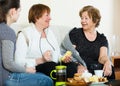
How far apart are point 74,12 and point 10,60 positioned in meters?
1.70

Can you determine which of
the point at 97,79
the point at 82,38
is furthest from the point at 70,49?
the point at 97,79

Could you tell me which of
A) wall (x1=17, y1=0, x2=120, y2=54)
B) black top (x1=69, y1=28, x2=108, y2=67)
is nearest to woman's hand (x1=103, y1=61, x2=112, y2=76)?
black top (x1=69, y1=28, x2=108, y2=67)

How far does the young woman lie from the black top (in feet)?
2.30

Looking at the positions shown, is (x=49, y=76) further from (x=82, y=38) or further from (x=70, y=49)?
→ (x=82, y=38)

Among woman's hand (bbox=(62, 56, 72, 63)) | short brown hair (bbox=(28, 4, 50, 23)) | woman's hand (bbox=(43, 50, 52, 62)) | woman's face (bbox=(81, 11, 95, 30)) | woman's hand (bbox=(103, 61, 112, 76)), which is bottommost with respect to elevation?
woman's hand (bbox=(103, 61, 112, 76))

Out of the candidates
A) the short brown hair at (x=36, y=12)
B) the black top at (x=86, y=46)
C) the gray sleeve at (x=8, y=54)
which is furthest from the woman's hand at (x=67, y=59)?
the gray sleeve at (x=8, y=54)

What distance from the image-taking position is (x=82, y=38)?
9.24 ft

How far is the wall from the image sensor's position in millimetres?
3170

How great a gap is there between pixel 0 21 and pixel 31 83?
1.74 ft

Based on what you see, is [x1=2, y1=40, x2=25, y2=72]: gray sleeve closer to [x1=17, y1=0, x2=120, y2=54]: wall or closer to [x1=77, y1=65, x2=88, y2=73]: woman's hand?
[x1=77, y1=65, x2=88, y2=73]: woman's hand

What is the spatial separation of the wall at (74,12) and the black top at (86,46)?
0.60m

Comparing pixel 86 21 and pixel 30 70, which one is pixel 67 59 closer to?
pixel 30 70

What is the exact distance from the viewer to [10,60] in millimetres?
2002

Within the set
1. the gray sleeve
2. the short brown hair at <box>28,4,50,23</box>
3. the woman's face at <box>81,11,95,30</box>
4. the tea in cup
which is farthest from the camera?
the woman's face at <box>81,11,95,30</box>
